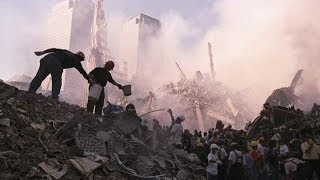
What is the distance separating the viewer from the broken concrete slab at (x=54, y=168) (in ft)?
19.1

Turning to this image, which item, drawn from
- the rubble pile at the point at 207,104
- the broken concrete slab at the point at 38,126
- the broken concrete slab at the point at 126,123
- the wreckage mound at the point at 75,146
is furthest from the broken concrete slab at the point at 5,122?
the rubble pile at the point at 207,104

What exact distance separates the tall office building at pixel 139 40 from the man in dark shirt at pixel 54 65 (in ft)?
220

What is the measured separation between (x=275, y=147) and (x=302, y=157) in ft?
2.73

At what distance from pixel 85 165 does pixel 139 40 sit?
76260 millimetres

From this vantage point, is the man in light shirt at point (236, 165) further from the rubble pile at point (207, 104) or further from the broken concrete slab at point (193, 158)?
the rubble pile at point (207, 104)

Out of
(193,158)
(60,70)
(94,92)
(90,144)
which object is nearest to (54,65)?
(60,70)

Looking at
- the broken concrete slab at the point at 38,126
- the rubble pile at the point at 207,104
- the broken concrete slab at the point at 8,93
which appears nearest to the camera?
the broken concrete slab at the point at 38,126

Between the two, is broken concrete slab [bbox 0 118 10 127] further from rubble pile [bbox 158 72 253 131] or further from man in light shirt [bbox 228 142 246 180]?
rubble pile [bbox 158 72 253 131]

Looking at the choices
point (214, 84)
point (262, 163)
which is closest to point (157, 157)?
point (262, 163)

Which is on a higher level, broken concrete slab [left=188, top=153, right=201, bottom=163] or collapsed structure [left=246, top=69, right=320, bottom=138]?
collapsed structure [left=246, top=69, right=320, bottom=138]

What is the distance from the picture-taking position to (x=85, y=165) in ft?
20.5

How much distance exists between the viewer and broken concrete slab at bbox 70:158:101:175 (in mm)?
6071

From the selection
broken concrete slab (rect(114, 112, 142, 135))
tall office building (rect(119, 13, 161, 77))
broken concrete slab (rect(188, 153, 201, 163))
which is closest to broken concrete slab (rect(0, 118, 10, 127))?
broken concrete slab (rect(114, 112, 142, 135))

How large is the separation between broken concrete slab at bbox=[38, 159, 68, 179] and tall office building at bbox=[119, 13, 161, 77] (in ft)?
232
